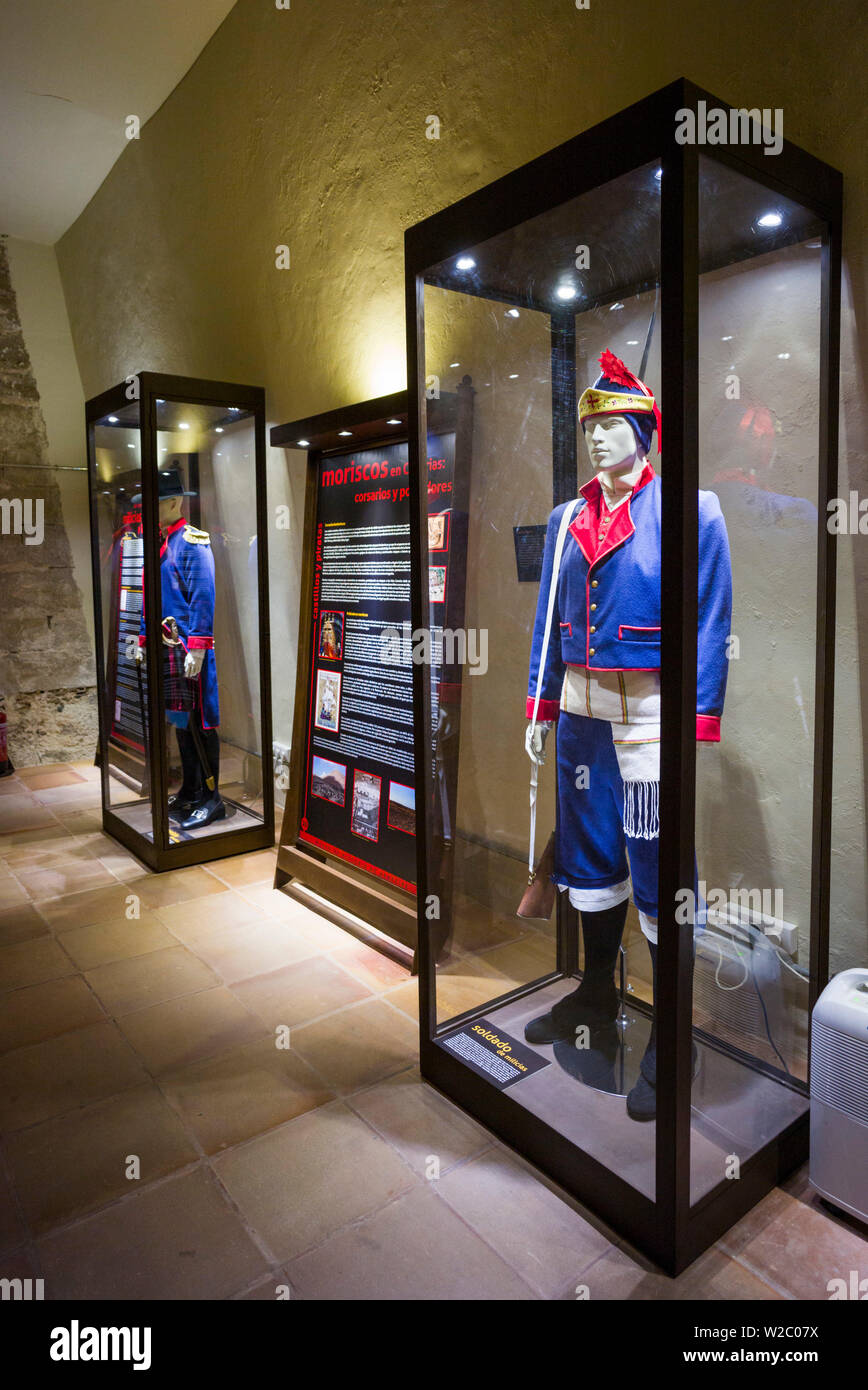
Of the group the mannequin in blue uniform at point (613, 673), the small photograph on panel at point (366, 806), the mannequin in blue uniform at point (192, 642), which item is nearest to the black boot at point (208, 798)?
the mannequin in blue uniform at point (192, 642)

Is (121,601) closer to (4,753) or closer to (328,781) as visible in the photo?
(328,781)

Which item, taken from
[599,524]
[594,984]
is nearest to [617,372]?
[599,524]

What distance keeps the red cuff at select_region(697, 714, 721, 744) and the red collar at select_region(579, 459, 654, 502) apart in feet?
1.71

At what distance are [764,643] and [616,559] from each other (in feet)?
1.34

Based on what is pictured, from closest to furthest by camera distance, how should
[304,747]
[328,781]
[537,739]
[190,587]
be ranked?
[537,739] → [328,781] → [304,747] → [190,587]

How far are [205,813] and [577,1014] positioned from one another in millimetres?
2671

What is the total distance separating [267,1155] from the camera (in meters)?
2.14

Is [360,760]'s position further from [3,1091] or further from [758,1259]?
[758,1259]

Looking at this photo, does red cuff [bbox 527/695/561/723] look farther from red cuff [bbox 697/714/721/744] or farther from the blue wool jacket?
the blue wool jacket

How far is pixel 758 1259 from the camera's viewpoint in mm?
1751

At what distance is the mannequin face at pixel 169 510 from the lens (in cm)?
403

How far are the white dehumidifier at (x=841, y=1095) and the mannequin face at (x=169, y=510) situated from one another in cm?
336

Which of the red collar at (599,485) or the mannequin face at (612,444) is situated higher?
the mannequin face at (612,444)

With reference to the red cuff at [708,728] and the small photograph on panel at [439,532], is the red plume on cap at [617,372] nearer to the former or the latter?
→ the small photograph on panel at [439,532]
